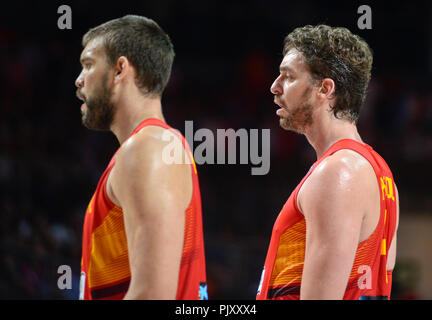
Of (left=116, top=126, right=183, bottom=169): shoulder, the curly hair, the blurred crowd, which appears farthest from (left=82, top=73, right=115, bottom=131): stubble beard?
the blurred crowd

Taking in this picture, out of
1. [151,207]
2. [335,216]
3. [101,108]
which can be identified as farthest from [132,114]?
[335,216]

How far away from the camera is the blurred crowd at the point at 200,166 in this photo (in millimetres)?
4938

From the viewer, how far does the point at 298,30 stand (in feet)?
8.30

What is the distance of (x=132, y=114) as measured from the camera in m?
2.42

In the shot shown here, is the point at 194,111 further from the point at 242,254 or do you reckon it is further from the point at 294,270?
the point at 294,270

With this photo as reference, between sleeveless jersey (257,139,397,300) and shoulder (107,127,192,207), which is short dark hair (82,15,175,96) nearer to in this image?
shoulder (107,127,192,207)

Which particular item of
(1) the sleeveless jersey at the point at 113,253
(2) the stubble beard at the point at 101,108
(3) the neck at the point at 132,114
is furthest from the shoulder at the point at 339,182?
(2) the stubble beard at the point at 101,108

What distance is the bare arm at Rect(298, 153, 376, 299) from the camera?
205cm

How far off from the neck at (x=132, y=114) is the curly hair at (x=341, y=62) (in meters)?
0.63

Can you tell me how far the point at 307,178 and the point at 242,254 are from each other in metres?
3.42

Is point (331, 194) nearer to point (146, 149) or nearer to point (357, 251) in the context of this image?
point (357, 251)

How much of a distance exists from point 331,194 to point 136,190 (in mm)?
661

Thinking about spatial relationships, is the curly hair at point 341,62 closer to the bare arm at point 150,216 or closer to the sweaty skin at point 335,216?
the sweaty skin at point 335,216

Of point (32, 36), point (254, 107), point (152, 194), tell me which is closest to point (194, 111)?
point (254, 107)
